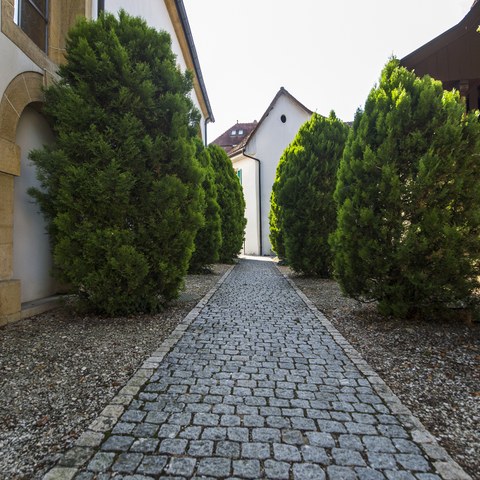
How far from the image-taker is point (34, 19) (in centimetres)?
639

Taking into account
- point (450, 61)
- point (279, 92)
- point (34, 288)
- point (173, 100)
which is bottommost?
point (34, 288)

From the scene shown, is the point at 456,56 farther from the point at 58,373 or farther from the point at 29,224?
the point at 58,373

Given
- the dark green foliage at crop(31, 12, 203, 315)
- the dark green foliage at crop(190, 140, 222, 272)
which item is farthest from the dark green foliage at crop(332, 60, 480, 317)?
the dark green foliage at crop(190, 140, 222, 272)

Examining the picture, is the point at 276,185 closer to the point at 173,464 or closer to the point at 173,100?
the point at 173,100

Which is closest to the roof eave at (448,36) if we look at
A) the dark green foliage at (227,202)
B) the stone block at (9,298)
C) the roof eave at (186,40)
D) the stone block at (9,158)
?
the roof eave at (186,40)

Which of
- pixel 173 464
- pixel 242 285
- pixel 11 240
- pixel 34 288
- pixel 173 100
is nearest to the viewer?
pixel 173 464

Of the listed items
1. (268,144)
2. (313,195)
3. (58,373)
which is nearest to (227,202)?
(313,195)

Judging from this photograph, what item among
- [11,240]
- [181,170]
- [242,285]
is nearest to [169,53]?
[181,170]

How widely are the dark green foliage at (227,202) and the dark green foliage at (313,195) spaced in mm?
4826

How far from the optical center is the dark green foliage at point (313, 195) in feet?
35.4

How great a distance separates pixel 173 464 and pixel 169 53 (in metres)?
5.73

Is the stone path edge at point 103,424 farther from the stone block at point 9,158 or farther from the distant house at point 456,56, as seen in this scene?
the distant house at point 456,56

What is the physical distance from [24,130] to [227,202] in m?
10.2

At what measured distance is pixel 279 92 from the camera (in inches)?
893
